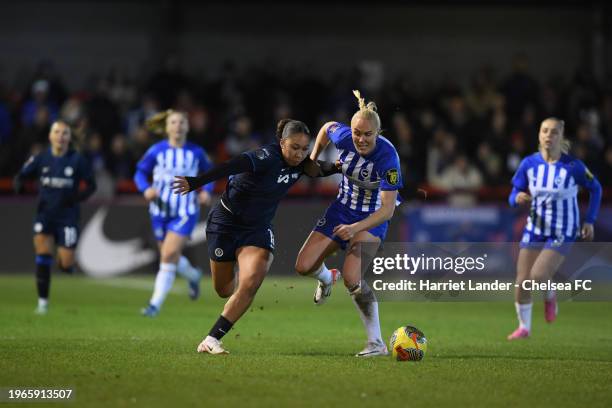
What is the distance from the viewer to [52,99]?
68.2 ft

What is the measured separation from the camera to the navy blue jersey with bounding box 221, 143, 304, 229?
9.12 metres

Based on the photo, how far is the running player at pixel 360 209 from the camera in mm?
9141

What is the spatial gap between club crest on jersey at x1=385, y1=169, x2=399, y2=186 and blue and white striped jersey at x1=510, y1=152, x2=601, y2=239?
2.70m

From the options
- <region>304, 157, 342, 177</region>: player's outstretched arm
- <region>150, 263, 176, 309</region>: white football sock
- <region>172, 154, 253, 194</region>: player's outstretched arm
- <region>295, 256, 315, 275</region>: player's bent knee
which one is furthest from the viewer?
<region>150, 263, 176, 309</region>: white football sock

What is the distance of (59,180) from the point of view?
43.3ft

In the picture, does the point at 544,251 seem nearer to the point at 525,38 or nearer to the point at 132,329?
the point at 132,329

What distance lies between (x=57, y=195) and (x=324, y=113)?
9595mm

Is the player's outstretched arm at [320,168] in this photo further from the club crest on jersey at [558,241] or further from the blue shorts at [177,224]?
the blue shorts at [177,224]

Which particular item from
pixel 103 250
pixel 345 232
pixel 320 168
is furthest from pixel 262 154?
pixel 103 250

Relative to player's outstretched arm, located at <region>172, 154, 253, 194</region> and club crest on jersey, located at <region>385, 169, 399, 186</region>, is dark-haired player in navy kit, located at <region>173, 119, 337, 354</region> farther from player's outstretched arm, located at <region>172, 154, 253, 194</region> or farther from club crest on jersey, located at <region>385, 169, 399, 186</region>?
club crest on jersey, located at <region>385, 169, 399, 186</region>

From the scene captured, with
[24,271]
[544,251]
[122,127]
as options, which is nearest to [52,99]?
[122,127]

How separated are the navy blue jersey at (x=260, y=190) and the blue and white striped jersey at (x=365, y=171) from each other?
0.47m

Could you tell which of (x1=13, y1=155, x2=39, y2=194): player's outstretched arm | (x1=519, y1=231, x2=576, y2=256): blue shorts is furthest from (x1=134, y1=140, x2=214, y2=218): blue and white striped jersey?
(x1=519, y1=231, x2=576, y2=256): blue shorts

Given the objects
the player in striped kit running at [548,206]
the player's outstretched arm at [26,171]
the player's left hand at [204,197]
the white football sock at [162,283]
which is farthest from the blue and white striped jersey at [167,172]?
the player in striped kit running at [548,206]
